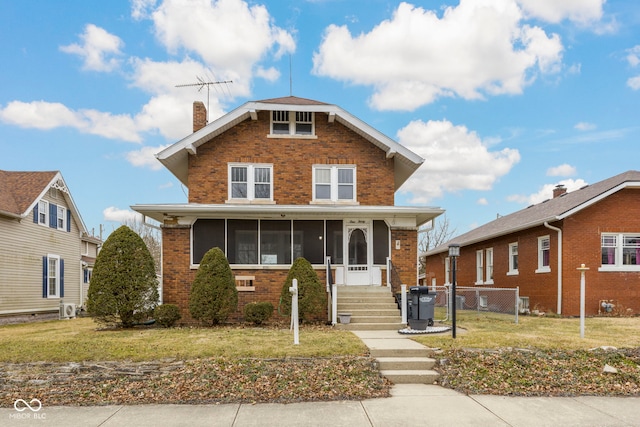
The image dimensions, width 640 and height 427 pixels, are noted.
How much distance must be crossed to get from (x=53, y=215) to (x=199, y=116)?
9.81m

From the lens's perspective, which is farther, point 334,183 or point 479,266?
point 479,266

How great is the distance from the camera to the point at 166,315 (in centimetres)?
1215

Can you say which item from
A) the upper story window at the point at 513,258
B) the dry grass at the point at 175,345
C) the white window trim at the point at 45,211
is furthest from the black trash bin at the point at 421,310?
Answer: the white window trim at the point at 45,211

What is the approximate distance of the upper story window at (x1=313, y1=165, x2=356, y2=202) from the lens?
15305 mm

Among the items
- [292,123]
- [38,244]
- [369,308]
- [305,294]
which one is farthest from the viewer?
[38,244]

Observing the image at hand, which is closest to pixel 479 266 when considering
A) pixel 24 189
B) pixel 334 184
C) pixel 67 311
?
pixel 334 184

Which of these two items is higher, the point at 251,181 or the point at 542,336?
the point at 251,181

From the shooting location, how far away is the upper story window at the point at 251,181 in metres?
15.2

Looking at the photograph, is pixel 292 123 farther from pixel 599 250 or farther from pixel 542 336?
pixel 599 250

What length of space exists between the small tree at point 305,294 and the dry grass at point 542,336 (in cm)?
321

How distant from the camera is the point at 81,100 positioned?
1683 cm

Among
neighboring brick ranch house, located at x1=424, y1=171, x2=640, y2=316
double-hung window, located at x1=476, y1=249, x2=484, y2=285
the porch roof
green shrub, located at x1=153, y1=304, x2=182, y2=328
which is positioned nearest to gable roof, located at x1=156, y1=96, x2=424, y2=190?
the porch roof

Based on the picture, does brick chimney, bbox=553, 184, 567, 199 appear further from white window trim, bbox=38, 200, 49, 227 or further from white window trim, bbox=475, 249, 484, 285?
white window trim, bbox=38, 200, 49, 227
